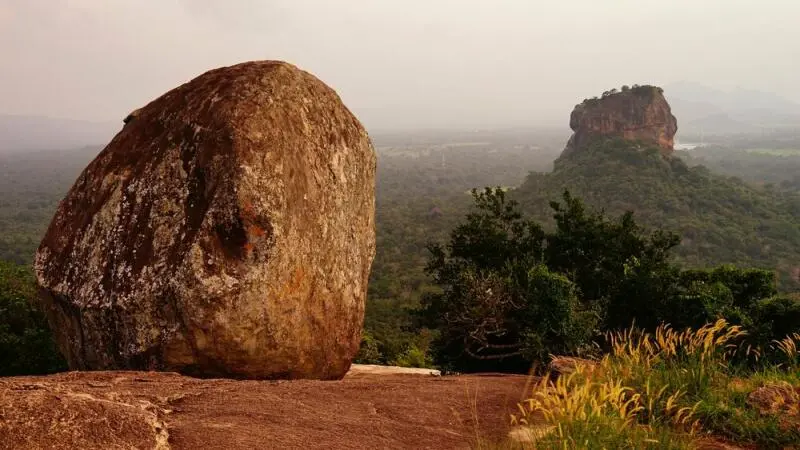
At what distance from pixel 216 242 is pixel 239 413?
10.9 feet

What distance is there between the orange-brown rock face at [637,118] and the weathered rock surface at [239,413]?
10161 centimetres

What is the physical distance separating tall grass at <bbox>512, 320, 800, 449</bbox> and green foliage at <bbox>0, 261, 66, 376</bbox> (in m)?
17.0

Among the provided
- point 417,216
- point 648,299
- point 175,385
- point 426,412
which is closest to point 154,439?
point 175,385

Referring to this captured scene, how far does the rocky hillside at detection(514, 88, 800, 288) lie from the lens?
57906mm

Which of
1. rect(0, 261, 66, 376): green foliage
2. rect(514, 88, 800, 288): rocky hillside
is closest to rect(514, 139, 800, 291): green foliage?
rect(514, 88, 800, 288): rocky hillside

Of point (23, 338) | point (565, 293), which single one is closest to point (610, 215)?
point (565, 293)

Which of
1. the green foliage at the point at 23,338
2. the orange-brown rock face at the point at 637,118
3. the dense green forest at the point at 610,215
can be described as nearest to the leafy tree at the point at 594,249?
the dense green forest at the point at 610,215

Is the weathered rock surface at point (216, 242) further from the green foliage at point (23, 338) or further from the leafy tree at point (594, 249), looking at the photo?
the leafy tree at point (594, 249)

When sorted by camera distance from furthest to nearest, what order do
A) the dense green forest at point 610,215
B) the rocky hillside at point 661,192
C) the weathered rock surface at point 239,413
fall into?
the rocky hillside at point 661,192 < the dense green forest at point 610,215 < the weathered rock surface at point 239,413

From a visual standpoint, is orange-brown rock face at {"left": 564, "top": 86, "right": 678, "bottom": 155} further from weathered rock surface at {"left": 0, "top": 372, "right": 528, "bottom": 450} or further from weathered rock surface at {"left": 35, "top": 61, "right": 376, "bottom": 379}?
weathered rock surface at {"left": 0, "top": 372, "right": 528, "bottom": 450}

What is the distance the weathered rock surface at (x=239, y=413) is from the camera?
3.88m

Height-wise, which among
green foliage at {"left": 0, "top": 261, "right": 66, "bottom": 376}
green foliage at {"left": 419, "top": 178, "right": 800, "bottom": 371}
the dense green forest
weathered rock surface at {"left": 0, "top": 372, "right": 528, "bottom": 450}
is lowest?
the dense green forest

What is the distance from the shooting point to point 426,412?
18.4ft

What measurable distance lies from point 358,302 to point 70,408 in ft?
21.2
